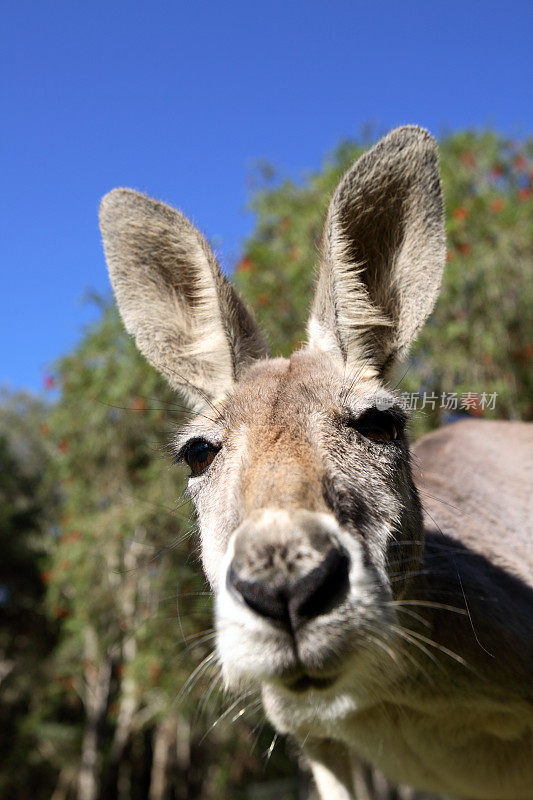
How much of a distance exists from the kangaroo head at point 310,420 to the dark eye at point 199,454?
0.04 ft

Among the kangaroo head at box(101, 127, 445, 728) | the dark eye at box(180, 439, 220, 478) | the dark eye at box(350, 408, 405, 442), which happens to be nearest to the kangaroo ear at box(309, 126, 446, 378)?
the kangaroo head at box(101, 127, 445, 728)

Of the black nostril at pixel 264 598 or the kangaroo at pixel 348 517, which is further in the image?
the kangaroo at pixel 348 517

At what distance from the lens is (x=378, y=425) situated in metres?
2.90

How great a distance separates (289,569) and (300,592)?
0.09 meters

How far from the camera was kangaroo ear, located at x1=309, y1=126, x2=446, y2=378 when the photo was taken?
3.10 m

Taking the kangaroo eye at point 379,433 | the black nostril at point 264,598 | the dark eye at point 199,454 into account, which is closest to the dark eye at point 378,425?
the kangaroo eye at point 379,433

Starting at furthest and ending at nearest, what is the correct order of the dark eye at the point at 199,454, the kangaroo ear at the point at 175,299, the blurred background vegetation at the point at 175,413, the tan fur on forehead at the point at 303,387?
the blurred background vegetation at the point at 175,413, the kangaroo ear at the point at 175,299, the dark eye at the point at 199,454, the tan fur on forehead at the point at 303,387

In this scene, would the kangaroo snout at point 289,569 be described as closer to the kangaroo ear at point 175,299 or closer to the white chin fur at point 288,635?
the white chin fur at point 288,635

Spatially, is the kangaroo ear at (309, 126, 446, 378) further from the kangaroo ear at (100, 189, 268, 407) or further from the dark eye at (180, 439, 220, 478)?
the dark eye at (180, 439, 220, 478)

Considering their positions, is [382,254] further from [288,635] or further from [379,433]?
[288,635]

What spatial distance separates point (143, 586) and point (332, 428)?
10150mm

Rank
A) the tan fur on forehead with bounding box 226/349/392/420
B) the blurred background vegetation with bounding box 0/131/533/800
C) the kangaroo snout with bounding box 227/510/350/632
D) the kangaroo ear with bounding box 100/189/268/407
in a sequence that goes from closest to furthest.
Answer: the kangaroo snout with bounding box 227/510/350/632
the tan fur on forehead with bounding box 226/349/392/420
the kangaroo ear with bounding box 100/189/268/407
the blurred background vegetation with bounding box 0/131/533/800

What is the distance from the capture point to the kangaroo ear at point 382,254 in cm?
310

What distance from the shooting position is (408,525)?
2779 millimetres
